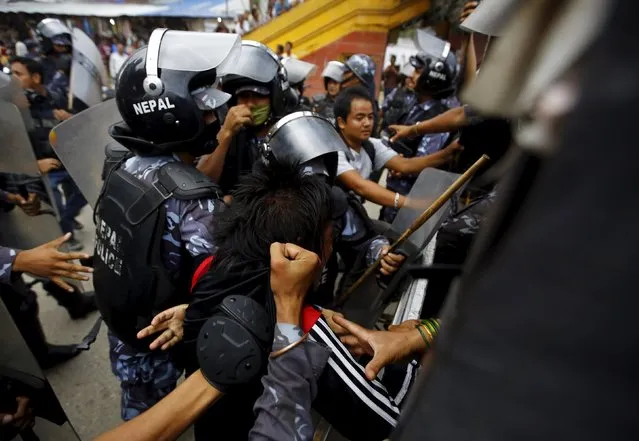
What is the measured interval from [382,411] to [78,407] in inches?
90.5

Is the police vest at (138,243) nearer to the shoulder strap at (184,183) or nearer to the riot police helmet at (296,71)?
the shoulder strap at (184,183)

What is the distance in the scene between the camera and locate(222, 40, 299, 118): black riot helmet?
7.24 ft

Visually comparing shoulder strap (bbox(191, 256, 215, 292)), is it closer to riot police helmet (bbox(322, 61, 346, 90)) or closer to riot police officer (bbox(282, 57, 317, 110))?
riot police officer (bbox(282, 57, 317, 110))

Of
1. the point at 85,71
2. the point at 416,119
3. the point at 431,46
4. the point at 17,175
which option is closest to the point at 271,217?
the point at 17,175

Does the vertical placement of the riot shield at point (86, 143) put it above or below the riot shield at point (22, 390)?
above

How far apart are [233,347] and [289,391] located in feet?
0.60

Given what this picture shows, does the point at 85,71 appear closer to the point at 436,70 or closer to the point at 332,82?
the point at 332,82

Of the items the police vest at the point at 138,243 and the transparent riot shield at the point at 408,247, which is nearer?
the police vest at the point at 138,243

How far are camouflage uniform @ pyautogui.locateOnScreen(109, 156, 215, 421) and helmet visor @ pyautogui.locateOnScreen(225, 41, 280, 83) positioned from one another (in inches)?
36.5

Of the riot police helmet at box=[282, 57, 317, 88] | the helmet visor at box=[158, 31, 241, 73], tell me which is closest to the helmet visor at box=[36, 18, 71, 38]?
the riot police helmet at box=[282, 57, 317, 88]

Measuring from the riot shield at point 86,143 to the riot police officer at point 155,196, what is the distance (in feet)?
2.69

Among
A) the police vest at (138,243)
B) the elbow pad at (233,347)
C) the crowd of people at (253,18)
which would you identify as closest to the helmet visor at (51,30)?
the police vest at (138,243)

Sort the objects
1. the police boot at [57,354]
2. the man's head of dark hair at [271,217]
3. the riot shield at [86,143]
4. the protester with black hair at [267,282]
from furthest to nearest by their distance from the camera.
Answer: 1. the police boot at [57,354]
2. the riot shield at [86,143]
3. the man's head of dark hair at [271,217]
4. the protester with black hair at [267,282]

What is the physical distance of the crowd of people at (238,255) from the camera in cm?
92
